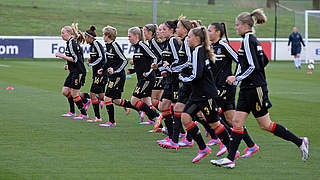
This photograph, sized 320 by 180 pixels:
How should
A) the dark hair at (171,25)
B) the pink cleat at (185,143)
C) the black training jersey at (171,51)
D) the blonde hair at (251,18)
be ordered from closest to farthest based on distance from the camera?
the blonde hair at (251,18), the pink cleat at (185,143), the black training jersey at (171,51), the dark hair at (171,25)

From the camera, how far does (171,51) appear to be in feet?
33.9

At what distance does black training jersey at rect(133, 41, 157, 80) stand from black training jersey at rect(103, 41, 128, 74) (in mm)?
350

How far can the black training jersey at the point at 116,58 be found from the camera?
12.0m

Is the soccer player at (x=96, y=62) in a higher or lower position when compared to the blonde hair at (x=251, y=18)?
lower

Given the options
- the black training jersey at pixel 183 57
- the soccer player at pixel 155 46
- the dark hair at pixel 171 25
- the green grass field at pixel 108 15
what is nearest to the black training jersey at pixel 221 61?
the black training jersey at pixel 183 57

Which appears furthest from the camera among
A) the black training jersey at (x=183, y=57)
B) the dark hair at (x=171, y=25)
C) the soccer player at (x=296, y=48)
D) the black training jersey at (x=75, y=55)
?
the soccer player at (x=296, y=48)

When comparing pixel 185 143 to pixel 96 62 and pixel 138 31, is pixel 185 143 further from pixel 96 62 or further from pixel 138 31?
pixel 96 62

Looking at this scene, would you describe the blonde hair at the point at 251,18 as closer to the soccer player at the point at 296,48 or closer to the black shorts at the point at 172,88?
the black shorts at the point at 172,88

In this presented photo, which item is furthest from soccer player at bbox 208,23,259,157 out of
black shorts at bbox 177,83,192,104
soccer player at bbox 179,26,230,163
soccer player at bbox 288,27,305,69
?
soccer player at bbox 288,27,305,69

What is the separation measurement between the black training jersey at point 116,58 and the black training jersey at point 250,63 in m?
4.16

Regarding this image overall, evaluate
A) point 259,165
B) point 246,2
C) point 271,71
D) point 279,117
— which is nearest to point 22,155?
point 259,165

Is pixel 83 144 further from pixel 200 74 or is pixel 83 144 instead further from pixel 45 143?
pixel 200 74

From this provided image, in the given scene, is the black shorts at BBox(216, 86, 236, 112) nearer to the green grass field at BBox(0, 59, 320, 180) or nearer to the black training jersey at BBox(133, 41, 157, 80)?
the green grass field at BBox(0, 59, 320, 180)

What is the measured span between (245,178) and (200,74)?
155 centimetres
